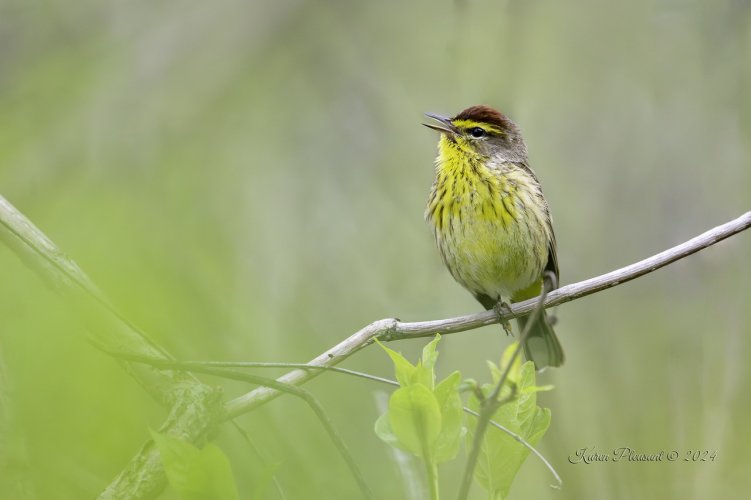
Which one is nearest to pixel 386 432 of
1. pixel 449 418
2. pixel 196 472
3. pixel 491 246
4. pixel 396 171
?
pixel 449 418

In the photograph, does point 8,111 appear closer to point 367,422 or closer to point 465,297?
point 367,422

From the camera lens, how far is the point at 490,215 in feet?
16.8

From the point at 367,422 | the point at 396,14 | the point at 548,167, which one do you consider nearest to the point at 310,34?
the point at 396,14

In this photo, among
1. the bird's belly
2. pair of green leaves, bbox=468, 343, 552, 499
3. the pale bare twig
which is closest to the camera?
the pale bare twig

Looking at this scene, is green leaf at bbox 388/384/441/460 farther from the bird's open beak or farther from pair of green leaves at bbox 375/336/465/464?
the bird's open beak

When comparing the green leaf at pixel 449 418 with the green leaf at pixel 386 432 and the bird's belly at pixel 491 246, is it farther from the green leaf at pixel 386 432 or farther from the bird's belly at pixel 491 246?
the bird's belly at pixel 491 246

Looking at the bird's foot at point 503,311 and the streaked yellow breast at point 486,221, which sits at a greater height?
the streaked yellow breast at point 486,221

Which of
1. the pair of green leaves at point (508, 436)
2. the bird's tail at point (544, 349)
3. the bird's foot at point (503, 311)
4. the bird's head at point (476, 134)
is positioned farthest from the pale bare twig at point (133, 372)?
the bird's head at point (476, 134)

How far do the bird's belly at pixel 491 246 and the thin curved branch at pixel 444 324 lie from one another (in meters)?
1.16

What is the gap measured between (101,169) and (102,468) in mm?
2965

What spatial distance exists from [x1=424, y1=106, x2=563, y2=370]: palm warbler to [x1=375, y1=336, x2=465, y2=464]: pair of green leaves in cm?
352

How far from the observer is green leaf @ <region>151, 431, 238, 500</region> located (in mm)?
1282

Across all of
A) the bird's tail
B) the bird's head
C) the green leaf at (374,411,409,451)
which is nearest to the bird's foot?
the bird's tail

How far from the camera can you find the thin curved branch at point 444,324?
1.93m
